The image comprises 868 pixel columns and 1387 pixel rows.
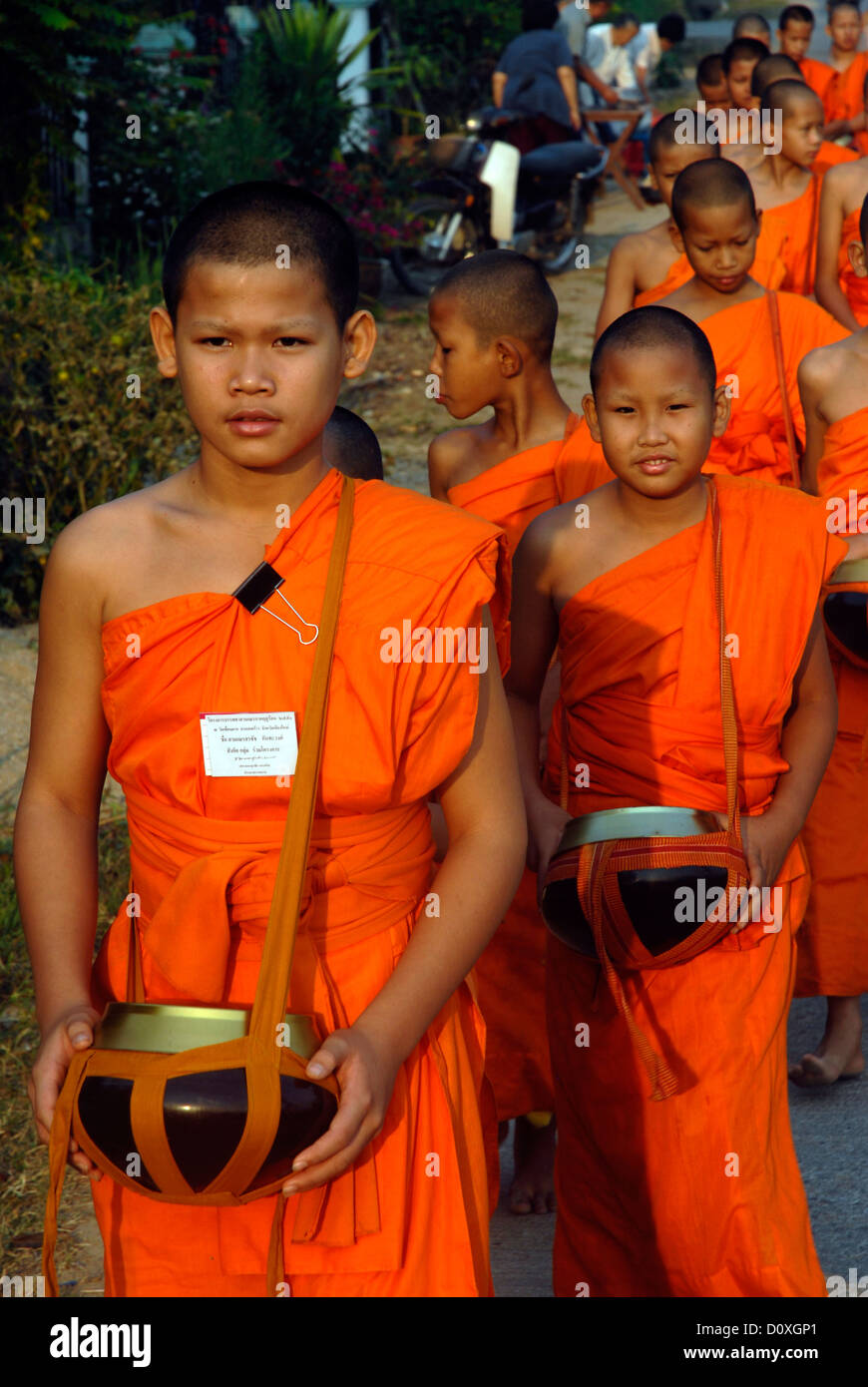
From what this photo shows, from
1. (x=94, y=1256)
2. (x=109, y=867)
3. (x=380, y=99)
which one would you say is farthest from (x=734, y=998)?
(x=380, y=99)

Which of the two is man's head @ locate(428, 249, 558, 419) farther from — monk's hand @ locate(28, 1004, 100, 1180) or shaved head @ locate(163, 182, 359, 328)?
monk's hand @ locate(28, 1004, 100, 1180)

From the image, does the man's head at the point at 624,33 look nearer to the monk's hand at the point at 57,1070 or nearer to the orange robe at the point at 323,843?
the orange robe at the point at 323,843

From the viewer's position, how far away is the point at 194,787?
2041 mm

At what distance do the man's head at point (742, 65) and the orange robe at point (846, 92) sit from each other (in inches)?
45.5

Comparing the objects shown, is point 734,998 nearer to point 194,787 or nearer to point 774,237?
point 194,787

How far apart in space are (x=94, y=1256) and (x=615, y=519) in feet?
6.13

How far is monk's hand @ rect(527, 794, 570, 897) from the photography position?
9.45ft

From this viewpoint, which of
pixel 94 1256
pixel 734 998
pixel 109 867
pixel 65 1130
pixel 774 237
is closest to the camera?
pixel 65 1130

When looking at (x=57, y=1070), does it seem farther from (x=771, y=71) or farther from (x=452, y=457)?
(x=771, y=71)

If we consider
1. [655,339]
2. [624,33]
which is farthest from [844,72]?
[655,339]

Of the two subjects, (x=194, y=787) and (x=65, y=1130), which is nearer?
(x=65, y=1130)

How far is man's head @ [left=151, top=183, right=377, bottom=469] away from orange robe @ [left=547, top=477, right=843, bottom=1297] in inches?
43.6

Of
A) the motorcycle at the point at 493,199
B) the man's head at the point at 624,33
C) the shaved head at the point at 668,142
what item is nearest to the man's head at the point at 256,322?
the shaved head at the point at 668,142

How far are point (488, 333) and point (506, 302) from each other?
3.5 inches
